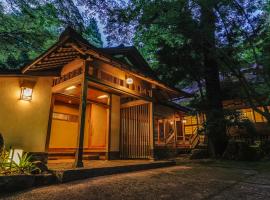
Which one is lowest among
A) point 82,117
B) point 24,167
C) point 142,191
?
point 142,191

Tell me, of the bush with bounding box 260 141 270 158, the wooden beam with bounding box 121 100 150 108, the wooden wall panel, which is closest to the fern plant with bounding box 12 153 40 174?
the wooden wall panel

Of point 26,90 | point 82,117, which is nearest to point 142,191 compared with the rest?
point 82,117

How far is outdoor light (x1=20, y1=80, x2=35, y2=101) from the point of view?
638 cm

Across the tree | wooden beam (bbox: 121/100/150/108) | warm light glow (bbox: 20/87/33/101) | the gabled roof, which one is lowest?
warm light glow (bbox: 20/87/33/101)

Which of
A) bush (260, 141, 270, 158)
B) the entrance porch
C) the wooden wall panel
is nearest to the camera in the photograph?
the entrance porch

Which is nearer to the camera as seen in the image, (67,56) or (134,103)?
(67,56)

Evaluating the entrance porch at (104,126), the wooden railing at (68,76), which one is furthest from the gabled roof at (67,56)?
the entrance porch at (104,126)

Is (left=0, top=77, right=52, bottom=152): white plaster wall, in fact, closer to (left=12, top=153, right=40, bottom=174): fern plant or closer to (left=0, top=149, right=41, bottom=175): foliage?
(left=0, top=149, right=41, bottom=175): foliage

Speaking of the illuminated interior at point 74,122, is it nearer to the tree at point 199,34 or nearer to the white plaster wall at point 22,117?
the white plaster wall at point 22,117

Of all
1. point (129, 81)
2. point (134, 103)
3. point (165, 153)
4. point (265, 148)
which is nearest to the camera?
point (129, 81)

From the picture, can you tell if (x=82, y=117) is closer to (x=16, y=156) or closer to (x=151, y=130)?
(x=16, y=156)

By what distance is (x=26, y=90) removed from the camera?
6.45 metres

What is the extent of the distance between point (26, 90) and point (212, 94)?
10269 mm

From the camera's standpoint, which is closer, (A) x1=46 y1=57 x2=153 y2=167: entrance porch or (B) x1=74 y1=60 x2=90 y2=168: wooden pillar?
(B) x1=74 y1=60 x2=90 y2=168: wooden pillar
